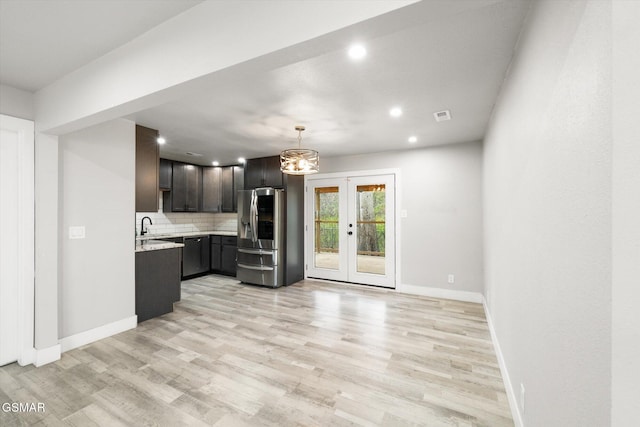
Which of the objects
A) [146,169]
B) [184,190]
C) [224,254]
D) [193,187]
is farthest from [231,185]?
[146,169]

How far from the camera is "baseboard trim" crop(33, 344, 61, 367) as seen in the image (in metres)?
2.47

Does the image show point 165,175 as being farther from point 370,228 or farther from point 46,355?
point 370,228

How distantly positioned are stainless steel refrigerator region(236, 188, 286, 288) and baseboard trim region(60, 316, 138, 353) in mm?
2150

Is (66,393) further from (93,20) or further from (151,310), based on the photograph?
(93,20)

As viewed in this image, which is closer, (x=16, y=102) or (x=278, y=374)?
(x=278, y=374)

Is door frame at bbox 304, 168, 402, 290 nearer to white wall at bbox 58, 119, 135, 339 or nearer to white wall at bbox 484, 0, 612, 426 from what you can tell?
white wall at bbox 484, 0, 612, 426

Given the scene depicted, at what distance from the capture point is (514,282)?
1856 mm

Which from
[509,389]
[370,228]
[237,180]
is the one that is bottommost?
[509,389]

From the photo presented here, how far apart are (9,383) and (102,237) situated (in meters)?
1.38

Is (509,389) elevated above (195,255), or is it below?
below

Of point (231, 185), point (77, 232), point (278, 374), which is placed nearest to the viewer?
point (278, 374)

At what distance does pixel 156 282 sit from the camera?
3.62 metres

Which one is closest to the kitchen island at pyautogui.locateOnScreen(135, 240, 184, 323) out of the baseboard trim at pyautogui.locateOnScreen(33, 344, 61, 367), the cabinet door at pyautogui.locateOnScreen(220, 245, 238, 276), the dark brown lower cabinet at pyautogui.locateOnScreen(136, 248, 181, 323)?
the dark brown lower cabinet at pyautogui.locateOnScreen(136, 248, 181, 323)

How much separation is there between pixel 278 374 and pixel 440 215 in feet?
11.3
